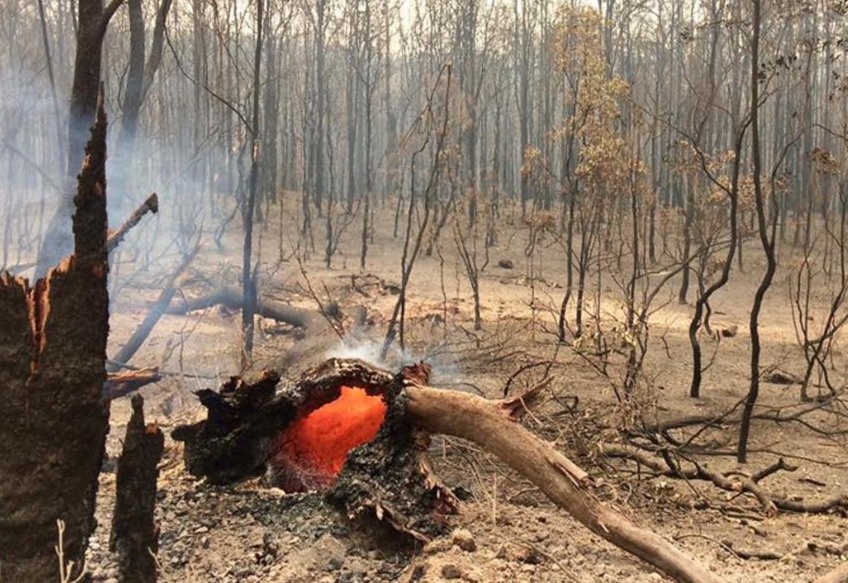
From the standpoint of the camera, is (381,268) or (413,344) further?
(381,268)

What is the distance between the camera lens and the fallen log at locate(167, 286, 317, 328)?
8.33m

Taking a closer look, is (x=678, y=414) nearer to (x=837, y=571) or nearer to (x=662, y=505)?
(x=662, y=505)

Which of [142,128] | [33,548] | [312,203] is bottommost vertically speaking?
[33,548]

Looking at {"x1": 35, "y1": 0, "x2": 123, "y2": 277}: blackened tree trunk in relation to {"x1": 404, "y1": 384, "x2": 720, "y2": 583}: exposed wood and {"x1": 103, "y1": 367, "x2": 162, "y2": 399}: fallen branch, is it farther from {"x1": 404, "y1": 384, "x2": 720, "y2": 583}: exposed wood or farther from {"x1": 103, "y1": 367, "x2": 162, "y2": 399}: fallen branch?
{"x1": 404, "y1": 384, "x2": 720, "y2": 583}: exposed wood

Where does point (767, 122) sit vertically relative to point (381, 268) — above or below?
above

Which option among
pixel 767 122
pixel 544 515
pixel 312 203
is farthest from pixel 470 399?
pixel 767 122

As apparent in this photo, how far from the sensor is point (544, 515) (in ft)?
11.3

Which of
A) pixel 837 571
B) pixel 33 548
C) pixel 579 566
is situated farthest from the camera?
pixel 579 566

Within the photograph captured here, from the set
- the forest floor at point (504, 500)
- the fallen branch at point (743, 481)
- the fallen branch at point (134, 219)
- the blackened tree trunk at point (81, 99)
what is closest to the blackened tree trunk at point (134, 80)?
the blackened tree trunk at point (81, 99)

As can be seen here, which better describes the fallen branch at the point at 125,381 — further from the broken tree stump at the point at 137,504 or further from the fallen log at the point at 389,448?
the fallen log at the point at 389,448

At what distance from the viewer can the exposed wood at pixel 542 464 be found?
2555 mm

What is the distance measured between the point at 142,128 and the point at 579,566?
14.8m

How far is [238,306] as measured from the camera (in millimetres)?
8586

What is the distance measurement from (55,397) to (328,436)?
193 cm
